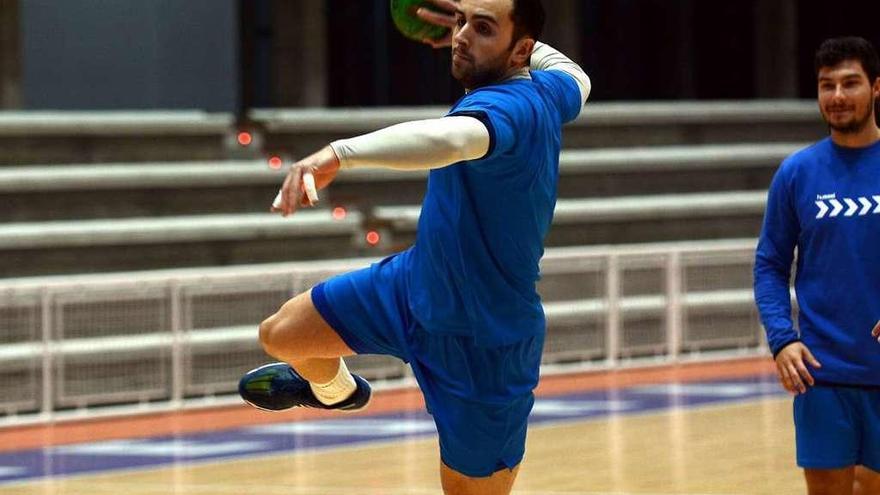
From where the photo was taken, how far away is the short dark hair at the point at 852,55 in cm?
482

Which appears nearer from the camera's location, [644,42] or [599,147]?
[599,147]

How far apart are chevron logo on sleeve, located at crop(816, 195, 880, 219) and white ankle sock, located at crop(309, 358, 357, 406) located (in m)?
1.43

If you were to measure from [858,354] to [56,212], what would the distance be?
8222 millimetres

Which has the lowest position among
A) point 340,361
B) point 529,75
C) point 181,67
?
point 340,361

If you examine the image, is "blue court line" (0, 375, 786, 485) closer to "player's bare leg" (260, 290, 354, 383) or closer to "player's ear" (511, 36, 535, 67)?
"player's bare leg" (260, 290, 354, 383)

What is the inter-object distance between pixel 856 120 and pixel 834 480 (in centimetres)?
102

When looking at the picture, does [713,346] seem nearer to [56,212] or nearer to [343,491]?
[56,212]

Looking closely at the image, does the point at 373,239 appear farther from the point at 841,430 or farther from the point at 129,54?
the point at 841,430

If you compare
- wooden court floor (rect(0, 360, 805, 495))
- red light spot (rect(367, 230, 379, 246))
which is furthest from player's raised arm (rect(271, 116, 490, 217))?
red light spot (rect(367, 230, 379, 246))

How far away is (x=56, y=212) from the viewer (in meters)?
12.1

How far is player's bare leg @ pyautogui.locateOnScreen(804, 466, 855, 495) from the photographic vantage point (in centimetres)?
486

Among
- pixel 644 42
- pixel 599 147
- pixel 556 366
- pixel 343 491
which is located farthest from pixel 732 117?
pixel 343 491

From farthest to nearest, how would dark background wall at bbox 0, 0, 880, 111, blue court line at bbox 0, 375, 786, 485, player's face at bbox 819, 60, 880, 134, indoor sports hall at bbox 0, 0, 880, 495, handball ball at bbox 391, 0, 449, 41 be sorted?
dark background wall at bbox 0, 0, 880, 111, indoor sports hall at bbox 0, 0, 880, 495, blue court line at bbox 0, 375, 786, 485, player's face at bbox 819, 60, 880, 134, handball ball at bbox 391, 0, 449, 41

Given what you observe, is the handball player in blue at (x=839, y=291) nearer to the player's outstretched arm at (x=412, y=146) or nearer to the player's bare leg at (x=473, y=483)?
the player's bare leg at (x=473, y=483)
